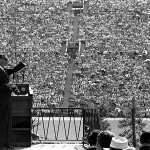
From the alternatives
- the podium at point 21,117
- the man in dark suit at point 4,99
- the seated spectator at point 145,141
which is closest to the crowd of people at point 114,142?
the seated spectator at point 145,141

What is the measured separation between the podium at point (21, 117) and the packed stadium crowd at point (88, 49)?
1594 centimetres

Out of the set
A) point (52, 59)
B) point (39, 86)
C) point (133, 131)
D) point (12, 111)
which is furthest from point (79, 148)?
point (52, 59)

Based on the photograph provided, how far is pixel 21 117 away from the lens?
10.3 meters

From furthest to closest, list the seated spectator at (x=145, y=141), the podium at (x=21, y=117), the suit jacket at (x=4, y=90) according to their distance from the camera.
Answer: the podium at (x=21, y=117), the suit jacket at (x=4, y=90), the seated spectator at (x=145, y=141)

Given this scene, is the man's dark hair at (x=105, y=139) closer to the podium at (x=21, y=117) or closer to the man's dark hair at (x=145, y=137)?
the man's dark hair at (x=145, y=137)

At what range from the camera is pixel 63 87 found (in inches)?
1244

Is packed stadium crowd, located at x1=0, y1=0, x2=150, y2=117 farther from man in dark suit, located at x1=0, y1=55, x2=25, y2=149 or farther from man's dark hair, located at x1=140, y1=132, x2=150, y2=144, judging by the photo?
man's dark hair, located at x1=140, y1=132, x2=150, y2=144

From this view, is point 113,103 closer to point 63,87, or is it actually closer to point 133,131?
point 63,87

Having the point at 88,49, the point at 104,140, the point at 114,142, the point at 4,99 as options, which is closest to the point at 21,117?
the point at 4,99

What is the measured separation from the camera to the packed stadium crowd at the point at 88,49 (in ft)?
99.0

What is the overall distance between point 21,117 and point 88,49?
84.8 feet

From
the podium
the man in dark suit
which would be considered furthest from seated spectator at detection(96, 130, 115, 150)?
the podium

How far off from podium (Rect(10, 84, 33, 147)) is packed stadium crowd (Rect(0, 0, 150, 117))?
627 inches

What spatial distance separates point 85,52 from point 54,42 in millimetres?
2179
